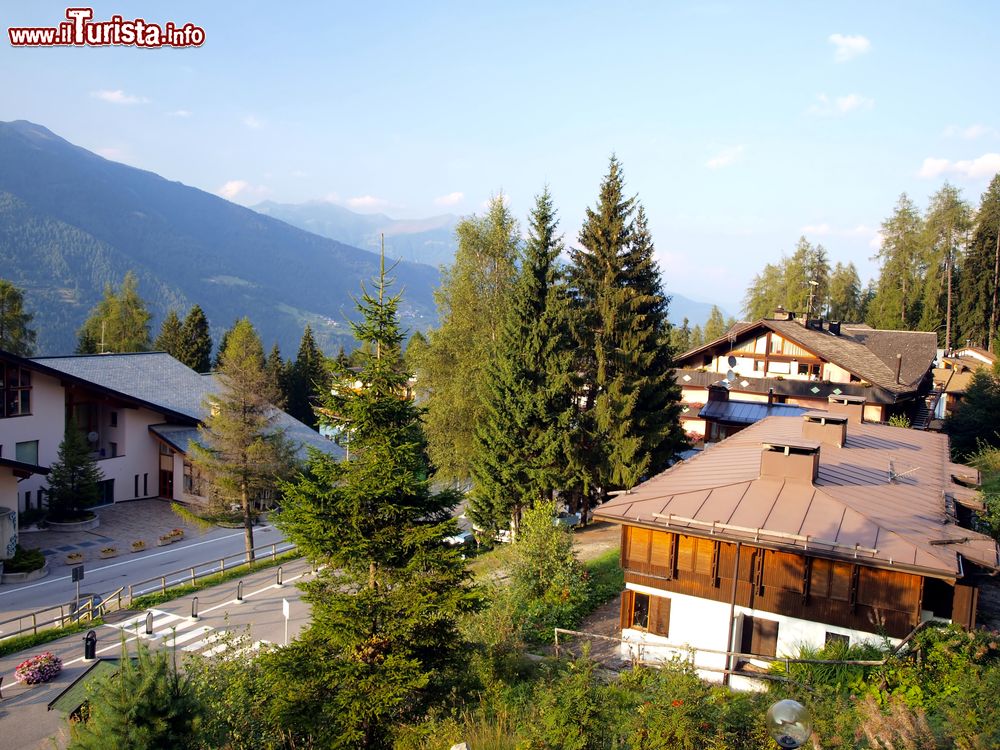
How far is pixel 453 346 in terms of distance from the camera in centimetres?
3316

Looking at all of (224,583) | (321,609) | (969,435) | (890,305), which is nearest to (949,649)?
(321,609)

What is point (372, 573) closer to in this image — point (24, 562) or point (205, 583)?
point (205, 583)

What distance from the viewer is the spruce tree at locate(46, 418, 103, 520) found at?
103 ft

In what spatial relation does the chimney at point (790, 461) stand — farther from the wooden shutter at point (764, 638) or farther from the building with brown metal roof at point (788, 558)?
the wooden shutter at point (764, 638)

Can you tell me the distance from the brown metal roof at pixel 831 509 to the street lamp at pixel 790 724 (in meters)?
8.21

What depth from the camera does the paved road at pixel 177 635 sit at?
14.8 metres

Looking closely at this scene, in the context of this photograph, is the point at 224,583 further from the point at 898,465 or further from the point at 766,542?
the point at 898,465

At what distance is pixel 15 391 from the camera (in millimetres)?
32031

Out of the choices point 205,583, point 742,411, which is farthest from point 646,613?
point 742,411

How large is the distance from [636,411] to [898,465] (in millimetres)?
10676

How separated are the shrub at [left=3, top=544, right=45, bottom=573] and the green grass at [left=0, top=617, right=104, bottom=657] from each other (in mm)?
6262

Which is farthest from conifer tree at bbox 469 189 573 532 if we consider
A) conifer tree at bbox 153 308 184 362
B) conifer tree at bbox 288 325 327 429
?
conifer tree at bbox 153 308 184 362

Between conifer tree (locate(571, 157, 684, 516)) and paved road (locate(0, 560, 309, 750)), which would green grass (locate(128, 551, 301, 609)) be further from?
conifer tree (locate(571, 157, 684, 516))

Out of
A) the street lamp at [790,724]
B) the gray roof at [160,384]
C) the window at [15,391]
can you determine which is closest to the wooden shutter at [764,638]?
the street lamp at [790,724]
